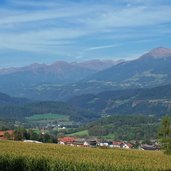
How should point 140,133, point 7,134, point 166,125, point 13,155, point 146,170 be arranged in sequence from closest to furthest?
point 146,170
point 13,155
point 166,125
point 7,134
point 140,133

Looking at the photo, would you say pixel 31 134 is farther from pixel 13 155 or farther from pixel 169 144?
pixel 13 155

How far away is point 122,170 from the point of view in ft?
104

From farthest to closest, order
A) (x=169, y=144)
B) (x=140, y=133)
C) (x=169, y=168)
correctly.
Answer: (x=140, y=133), (x=169, y=144), (x=169, y=168)

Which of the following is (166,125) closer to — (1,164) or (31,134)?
(1,164)

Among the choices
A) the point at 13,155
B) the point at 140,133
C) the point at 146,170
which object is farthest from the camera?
the point at 140,133

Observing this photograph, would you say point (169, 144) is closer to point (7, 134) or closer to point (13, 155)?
point (13, 155)

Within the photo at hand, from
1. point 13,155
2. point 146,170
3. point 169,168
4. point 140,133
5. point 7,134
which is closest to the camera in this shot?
point 146,170

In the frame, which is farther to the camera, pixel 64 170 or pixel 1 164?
pixel 1 164

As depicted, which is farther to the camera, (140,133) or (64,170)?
(140,133)

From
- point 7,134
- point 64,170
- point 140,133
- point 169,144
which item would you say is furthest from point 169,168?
point 140,133

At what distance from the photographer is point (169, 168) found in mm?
34188

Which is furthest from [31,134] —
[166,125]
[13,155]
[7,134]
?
[13,155]

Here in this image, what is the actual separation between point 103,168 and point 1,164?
7.88m

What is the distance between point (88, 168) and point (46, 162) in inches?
145
